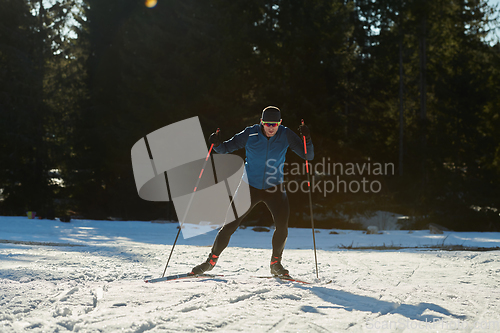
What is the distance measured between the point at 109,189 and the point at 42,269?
16515 millimetres

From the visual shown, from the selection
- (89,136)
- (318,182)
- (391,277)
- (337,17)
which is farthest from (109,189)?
(391,277)

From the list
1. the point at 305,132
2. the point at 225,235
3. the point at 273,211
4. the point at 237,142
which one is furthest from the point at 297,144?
the point at 225,235

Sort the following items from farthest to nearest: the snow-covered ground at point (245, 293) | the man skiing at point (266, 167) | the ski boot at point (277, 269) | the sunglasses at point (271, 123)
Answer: the ski boot at point (277, 269)
the man skiing at point (266, 167)
the sunglasses at point (271, 123)
the snow-covered ground at point (245, 293)

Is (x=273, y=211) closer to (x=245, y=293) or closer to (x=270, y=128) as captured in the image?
(x=270, y=128)

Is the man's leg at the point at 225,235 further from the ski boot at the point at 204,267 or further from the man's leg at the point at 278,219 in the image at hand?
the man's leg at the point at 278,219

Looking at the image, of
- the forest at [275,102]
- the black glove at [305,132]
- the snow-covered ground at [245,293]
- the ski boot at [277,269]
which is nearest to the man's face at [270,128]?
the black glove at [305,132]

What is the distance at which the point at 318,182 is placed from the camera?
18.5m

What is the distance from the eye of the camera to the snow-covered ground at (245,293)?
2.69 metres

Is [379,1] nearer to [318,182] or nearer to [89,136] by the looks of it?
[318,182]

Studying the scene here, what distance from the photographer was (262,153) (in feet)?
13.8

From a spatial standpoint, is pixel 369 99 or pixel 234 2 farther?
pixel 369 99

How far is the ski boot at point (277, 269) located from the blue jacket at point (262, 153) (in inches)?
30.1

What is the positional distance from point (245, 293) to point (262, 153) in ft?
4.47

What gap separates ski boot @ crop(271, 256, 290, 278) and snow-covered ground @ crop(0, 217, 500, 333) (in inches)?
10.0
